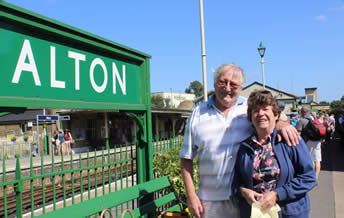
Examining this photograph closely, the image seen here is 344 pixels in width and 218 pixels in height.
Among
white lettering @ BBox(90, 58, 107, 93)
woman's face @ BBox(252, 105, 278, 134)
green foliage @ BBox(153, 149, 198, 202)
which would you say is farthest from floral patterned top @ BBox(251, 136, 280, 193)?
green foliage @ BBox(153, 149, 198, 202)

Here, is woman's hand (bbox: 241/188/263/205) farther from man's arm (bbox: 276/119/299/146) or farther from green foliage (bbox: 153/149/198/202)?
green foliage (bbox: 153/149/198/202)

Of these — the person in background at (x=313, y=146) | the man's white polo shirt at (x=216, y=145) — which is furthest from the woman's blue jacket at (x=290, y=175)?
the person in background at (x=313, y=146)

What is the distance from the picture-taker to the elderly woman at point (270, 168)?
2045 millimetres

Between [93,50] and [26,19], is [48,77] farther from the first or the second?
[93,50]

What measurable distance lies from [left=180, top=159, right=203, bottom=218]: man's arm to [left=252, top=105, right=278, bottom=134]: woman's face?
616 millimetres

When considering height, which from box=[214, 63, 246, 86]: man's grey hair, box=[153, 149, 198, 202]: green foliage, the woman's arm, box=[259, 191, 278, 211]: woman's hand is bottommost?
box=[153, 149, 198, 202]: green foliage

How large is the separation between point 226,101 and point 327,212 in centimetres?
368

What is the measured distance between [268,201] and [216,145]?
0.53 metres

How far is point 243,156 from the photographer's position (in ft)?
7.13

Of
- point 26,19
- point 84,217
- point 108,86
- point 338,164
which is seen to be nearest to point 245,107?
point 108,86

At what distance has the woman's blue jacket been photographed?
80.2 inches

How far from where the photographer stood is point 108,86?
3.12 m

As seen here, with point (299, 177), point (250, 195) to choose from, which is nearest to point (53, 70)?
point (250, 195)

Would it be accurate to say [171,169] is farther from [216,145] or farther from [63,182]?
[216,145]
